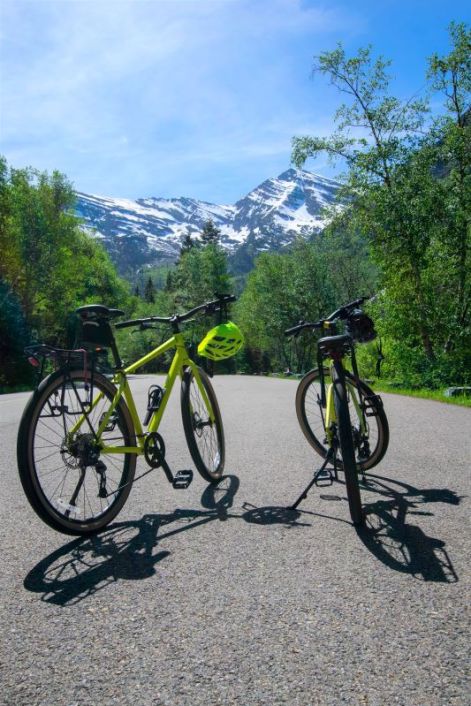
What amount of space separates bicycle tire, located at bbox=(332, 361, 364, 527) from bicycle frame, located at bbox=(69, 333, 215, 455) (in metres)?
1.29

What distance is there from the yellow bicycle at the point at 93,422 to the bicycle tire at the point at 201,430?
0.01 meters

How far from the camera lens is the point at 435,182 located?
1648 centimetres

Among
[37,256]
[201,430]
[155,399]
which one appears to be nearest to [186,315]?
[155,399]

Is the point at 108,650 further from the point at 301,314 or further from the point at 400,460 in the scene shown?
the point at 301,314

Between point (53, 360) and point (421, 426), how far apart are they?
585 cm

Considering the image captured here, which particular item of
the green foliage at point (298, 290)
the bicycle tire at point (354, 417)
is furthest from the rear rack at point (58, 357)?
the green foliage at point (298, 290)

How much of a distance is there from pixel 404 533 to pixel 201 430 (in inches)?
77.8

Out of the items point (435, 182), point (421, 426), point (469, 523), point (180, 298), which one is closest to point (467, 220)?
point (435, 182)

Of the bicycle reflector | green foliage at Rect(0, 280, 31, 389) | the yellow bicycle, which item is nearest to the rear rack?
the yellow bicycle

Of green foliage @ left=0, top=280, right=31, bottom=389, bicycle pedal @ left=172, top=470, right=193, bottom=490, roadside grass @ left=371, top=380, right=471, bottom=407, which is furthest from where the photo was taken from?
green foliage @ left=0, top=280, right=31, bottom=389

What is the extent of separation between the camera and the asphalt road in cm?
190

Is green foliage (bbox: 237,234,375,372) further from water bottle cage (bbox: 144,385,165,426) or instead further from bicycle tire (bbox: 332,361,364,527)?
bicycle tire (bbox: 332,361,364,527)

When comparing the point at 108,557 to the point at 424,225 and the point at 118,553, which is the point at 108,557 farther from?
the point at 424,225

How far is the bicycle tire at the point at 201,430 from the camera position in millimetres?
4363
